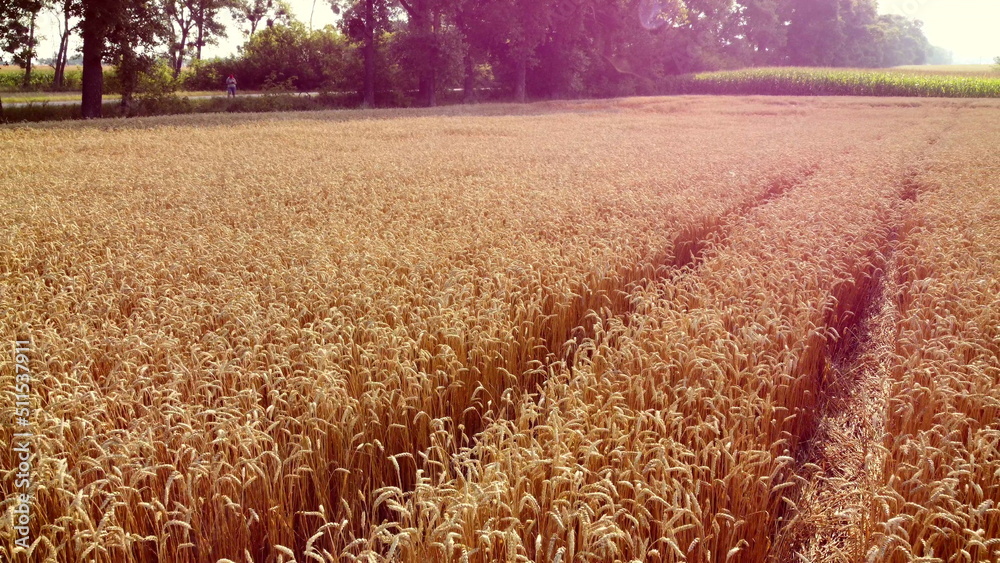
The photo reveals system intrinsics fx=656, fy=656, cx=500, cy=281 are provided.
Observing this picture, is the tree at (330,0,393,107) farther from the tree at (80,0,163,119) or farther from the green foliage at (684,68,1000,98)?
A: the green foliage at (684,68,1000,98)

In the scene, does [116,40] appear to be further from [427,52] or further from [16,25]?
[427,52]

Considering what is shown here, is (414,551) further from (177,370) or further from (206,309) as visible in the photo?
(206,309)

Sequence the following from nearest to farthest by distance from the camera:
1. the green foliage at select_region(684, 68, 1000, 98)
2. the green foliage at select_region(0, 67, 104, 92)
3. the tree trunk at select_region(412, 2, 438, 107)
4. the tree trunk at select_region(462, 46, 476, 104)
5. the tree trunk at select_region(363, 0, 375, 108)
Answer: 1. the tree trunk at select_region(363, 0, 375, 108)
2. the tree trunk at select_region(412, 2, 438, 107)
3. the tree trunk at select_region(462, 46, 476, 104)
4. the green foliage at select_region(0, 67, 104, 92)
5. the green foliage at select_region(684, 68, 1000, 98)

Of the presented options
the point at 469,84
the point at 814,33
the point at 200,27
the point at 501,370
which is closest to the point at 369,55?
the point at 469,84

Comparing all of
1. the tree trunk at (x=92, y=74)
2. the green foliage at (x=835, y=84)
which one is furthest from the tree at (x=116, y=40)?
the green foliage at (x=835, y=84)

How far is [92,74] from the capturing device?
81.3 feet

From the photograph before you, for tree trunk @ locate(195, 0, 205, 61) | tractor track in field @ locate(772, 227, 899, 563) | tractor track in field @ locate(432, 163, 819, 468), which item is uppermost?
tree trunk @ locate(195, 0, 205, 61)

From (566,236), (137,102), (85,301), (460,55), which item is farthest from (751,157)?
(460,55)

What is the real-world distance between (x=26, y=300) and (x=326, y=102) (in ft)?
116

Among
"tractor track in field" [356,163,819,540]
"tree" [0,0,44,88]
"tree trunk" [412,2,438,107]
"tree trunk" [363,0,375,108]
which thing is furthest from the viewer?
"tree trunk" [412,2,438,107]

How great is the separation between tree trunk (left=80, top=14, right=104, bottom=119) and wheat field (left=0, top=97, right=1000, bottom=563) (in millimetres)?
16866

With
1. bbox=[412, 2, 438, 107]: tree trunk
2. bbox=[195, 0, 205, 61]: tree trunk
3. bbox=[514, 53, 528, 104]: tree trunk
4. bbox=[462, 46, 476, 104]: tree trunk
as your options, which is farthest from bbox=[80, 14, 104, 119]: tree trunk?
bbox=[195, 0, 205, 61]: tree trunk

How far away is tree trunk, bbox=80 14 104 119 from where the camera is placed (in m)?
24.0

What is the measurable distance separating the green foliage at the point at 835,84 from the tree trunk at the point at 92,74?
149ft
